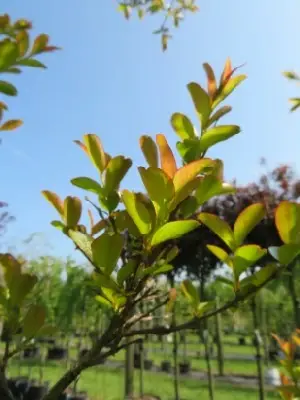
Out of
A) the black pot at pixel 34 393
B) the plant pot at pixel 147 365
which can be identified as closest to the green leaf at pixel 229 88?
the black pot at pixel 34 393

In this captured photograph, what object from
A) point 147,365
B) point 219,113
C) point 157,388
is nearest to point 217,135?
point 219,113

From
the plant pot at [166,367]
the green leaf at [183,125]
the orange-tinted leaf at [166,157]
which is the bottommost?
the plant pot at [166,367]

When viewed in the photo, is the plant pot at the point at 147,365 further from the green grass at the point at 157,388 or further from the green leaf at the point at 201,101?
the green leaf at the point at 201,101

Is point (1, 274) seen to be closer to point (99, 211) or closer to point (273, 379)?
point (99, 211)

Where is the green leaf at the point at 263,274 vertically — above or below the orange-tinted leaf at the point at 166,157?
below

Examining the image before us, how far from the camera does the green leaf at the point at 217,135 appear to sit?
1.67 ft

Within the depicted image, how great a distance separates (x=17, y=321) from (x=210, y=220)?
11.8 inches

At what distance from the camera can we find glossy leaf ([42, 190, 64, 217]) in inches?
21.5

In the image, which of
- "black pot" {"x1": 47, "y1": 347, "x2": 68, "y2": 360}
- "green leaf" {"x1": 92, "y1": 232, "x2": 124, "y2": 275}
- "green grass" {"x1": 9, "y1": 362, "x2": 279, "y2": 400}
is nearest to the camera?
"green leaf" {"x1": 92, "y1": 232, "x2": 124, "y2": 275}

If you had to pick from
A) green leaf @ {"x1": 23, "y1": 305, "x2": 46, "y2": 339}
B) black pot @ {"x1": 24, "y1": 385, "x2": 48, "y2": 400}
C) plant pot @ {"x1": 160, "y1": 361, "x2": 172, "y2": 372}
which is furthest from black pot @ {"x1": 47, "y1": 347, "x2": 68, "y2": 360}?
green leaf @ {"x1": 23, "y1": 305, "x2": 46, "y2": 339}

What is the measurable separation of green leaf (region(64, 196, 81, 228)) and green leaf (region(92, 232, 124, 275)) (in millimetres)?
124

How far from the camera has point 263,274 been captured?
49 centimetres

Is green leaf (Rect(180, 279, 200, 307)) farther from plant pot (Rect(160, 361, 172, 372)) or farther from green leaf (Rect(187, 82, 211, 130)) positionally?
plant pot (Rect(160, 361, 172, 372))

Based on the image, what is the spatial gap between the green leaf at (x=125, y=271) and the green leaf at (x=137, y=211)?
5 centimetres
